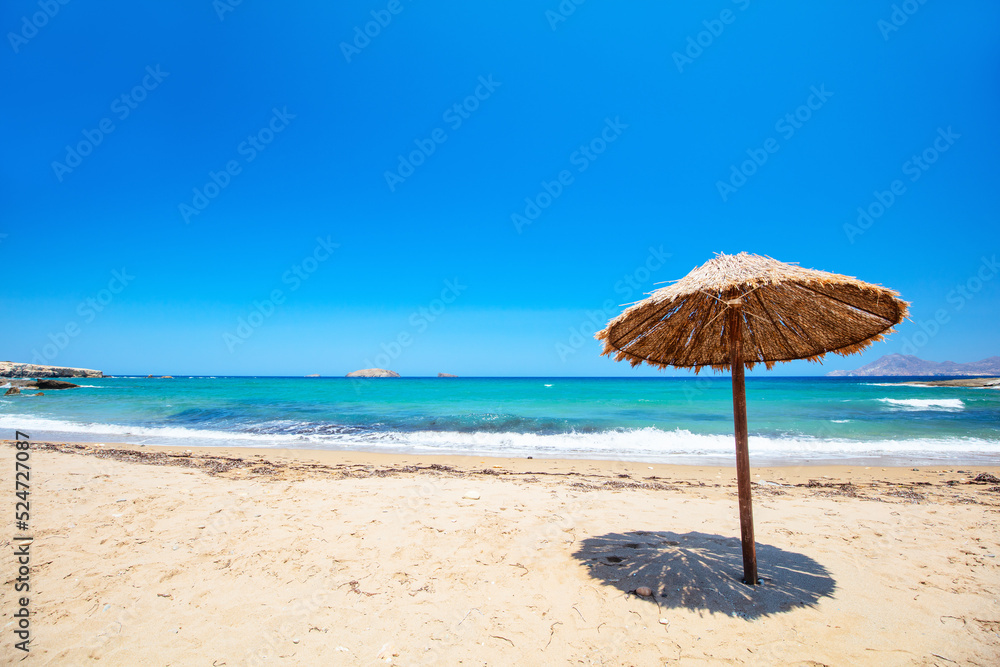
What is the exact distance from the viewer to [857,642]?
9.38 ft

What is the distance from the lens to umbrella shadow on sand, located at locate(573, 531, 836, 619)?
3.33 m

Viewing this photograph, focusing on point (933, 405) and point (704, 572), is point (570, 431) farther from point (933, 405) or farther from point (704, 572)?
point (933, 405)

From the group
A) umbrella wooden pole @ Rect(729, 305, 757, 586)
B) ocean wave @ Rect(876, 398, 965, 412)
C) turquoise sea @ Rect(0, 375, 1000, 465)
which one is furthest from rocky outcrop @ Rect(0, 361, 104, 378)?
ocean wave @ Rect(876, 398, 965, 412)

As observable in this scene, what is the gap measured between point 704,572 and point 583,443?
9.07 meters

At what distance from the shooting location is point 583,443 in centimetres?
1273

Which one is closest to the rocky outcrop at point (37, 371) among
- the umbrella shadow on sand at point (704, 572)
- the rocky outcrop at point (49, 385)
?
the rocky outcrop at point (49, 385)

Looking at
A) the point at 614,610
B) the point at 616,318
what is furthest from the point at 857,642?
the point at 616,318

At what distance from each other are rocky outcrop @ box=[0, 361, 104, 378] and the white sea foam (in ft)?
316

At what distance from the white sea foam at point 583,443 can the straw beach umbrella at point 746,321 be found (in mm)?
6644

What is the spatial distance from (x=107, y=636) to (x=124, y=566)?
3.66ft

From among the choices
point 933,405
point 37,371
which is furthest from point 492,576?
point 37,371

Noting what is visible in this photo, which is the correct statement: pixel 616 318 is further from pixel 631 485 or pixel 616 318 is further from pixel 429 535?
pixel 631 485

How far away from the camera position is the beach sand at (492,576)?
9.24 ft

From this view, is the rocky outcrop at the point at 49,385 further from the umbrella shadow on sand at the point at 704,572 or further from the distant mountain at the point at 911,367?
the distant mountain at the point at 911,367
